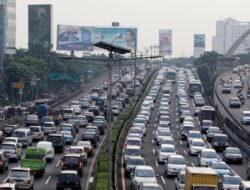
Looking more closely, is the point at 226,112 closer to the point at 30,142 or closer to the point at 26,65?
the point at 30,142

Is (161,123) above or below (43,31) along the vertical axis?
below

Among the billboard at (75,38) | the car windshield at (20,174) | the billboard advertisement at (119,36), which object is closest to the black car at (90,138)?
the car windshield at (20,174)

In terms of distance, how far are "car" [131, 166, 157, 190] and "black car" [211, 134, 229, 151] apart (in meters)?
22.3

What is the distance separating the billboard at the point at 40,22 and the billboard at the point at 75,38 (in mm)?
3874

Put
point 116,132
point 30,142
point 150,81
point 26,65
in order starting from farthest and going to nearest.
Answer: point 150,81 < point 26,65 < point 116,132 < point 30,142

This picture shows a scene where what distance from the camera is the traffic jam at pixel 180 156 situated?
37.8m

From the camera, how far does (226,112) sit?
88500 mm

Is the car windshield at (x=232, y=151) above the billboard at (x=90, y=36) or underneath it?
underneath

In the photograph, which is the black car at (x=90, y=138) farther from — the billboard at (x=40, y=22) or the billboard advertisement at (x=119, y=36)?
the billboard at (x=40, y=22)

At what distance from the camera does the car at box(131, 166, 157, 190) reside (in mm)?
40253

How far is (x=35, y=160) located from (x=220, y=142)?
21.1m

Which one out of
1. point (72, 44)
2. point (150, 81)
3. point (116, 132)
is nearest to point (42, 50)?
point (72, 44)

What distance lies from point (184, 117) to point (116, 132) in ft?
67.3

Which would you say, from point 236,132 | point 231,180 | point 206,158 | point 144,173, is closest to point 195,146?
point 206,158
